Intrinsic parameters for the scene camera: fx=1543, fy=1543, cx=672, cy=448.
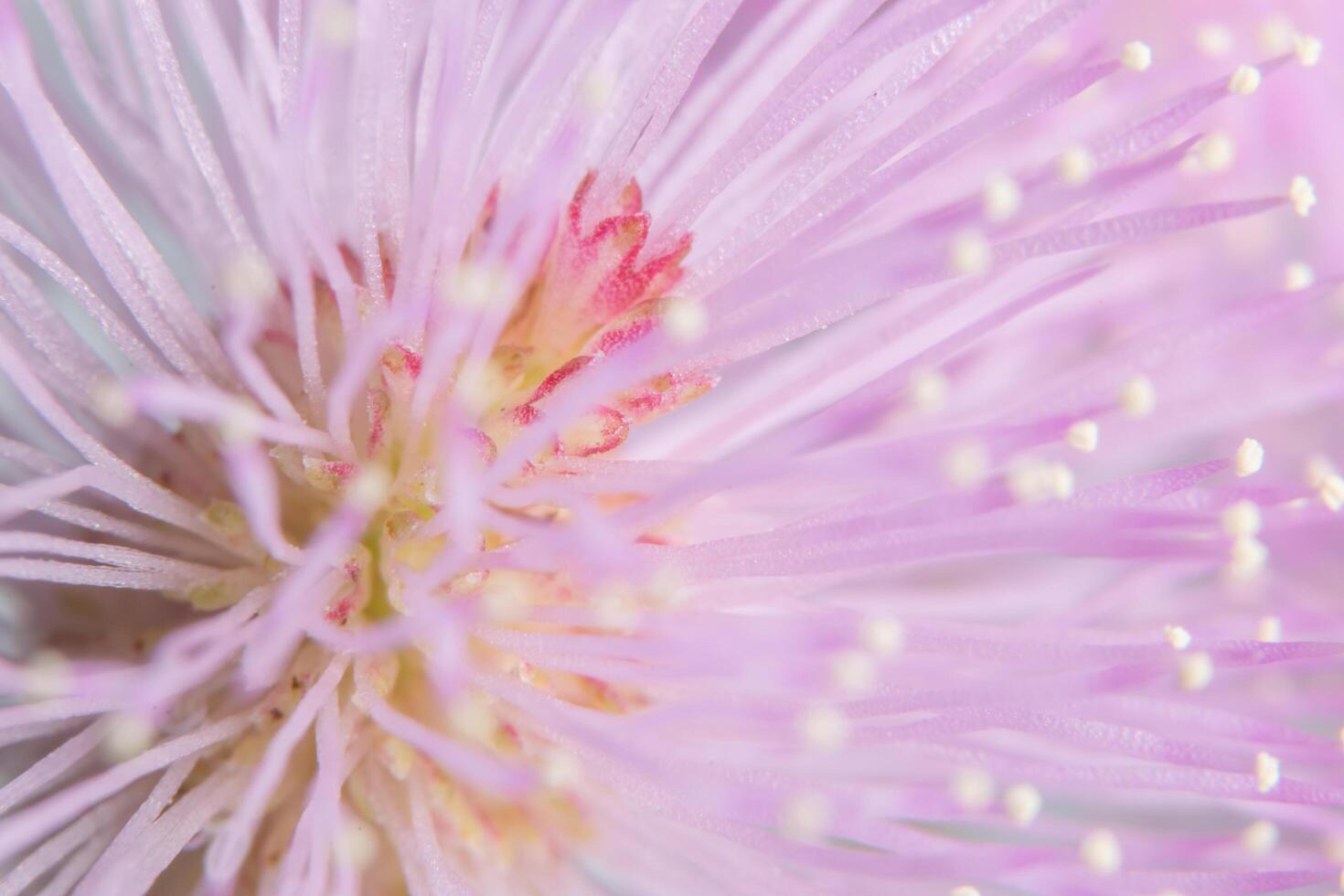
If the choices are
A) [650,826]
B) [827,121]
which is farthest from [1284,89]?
[650,826]

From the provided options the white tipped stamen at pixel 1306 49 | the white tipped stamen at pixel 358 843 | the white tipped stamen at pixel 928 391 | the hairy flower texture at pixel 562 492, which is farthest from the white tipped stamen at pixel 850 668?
the white tipped stamen at pixel 1306 49

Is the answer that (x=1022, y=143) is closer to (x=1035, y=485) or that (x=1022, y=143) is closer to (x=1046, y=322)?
(x=1046, y=322)

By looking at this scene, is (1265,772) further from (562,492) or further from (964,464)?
(562,492)

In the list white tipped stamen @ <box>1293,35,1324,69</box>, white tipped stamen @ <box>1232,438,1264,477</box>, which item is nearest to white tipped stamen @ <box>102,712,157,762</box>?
white tipped stamen @ <box>1232,438,1264,477</box>

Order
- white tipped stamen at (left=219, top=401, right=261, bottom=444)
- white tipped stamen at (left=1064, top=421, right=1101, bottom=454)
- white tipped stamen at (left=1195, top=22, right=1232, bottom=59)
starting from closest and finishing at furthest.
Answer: white tipped stamen at (left=219, top=401, right=261, bottom=444)
white tipped stamen at (left=1064, top=421, right=1101, bottom=454)
white tipped stamen at (left=1195, top=22, right=1232, bottom=59)

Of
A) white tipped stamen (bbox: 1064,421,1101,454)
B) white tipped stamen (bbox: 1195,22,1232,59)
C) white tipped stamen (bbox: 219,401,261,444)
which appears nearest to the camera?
white tipped stamen (bbox: 219,401,261,444)

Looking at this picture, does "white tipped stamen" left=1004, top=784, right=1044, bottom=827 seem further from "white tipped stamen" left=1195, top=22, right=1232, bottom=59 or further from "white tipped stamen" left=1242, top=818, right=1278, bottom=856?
"white tipped stamen" left=1195, top=22, right=1232, bottom=59
